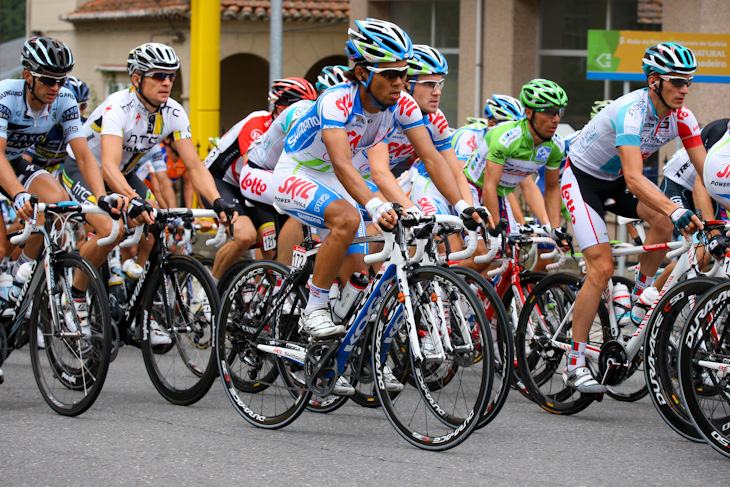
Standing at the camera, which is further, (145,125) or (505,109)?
(505,109)

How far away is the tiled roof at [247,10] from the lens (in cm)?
2616

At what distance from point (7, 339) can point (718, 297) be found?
168 inches

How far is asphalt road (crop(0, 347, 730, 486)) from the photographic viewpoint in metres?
4.82

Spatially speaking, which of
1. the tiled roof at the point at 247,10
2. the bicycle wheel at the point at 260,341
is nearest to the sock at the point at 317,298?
the bicycle wheel at the point at 260,341

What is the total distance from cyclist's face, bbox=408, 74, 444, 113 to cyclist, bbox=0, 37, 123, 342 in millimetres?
2449

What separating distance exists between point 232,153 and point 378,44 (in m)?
3.30

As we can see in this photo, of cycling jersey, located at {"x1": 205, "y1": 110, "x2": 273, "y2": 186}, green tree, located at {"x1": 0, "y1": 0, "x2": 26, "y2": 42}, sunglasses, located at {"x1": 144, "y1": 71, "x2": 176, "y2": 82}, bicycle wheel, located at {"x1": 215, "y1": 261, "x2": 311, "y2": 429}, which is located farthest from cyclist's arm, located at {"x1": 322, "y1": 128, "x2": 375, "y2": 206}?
green tree, located at {"x1": 0, "y1": 0, "x2": 26, "y2": 42}

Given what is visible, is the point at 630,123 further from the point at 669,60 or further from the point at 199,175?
the point at 199,175

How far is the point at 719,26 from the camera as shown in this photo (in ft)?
49.6

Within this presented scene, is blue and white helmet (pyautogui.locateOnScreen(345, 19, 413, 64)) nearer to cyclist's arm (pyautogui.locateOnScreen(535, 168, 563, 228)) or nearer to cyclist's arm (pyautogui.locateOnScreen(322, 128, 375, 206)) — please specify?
cyclist's arm (pyautogui.locateOnScreen(322, 128, 375, 206))

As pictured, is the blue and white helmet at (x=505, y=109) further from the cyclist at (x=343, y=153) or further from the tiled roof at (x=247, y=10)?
the tiled roof at (x=247, y=10)

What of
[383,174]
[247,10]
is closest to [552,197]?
[383,174]

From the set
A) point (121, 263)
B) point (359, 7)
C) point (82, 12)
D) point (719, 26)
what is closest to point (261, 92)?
point (82, 12)

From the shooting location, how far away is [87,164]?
7008 mm
